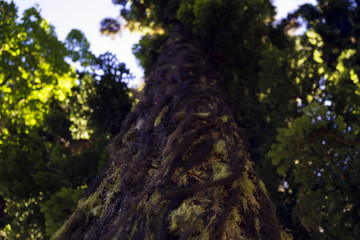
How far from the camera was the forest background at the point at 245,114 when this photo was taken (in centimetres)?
479

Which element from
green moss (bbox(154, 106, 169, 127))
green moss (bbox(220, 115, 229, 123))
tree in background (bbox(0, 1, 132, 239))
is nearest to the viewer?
green moss (bbox(154, 106, 169, 127))

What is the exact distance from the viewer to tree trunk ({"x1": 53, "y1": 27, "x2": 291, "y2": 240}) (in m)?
1.43

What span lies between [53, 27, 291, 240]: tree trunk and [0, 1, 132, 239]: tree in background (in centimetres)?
333

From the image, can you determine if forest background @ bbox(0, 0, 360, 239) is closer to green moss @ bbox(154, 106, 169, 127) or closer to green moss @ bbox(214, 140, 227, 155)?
green moss @ bbox(154, 106, 169, 127)

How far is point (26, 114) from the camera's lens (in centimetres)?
768

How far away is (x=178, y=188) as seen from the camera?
1.67 meters

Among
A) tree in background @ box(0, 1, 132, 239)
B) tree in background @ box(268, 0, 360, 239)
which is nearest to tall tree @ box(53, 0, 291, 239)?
tree in background @ box(268, 0, 360, 239)

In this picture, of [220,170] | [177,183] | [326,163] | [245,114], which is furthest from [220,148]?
[245,114]

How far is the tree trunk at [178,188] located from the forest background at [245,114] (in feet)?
5.81

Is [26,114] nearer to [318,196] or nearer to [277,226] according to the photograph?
[318,196]

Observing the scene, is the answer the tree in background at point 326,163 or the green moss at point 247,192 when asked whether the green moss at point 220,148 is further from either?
the tree in background at point 326,163

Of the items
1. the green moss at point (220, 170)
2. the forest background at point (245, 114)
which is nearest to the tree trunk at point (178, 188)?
the green moss at point (220, 170)

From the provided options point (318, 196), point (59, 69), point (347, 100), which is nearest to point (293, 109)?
point (347, 100)

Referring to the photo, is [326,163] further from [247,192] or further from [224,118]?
[247,192]
